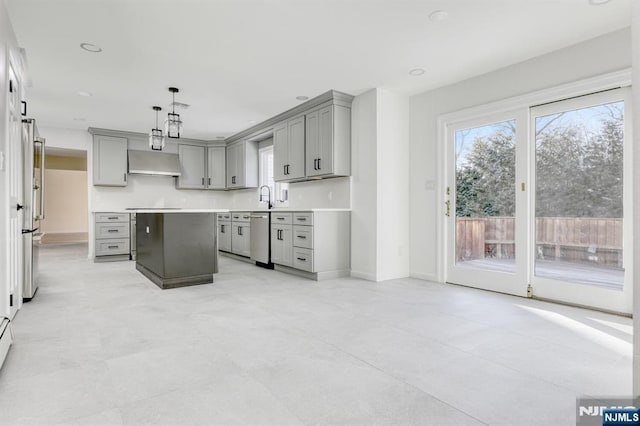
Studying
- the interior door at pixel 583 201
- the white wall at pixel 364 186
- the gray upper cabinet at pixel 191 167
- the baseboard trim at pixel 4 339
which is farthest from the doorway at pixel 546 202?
the gray upper cabinet at pixel 191 167

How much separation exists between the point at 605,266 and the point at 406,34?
270 centimetres

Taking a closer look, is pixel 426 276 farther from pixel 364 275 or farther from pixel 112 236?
pixel 112 236

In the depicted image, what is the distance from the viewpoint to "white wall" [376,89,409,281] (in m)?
4.51

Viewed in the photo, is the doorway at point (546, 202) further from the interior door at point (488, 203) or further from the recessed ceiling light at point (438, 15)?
the recessed ceiling light at point (438, 15)

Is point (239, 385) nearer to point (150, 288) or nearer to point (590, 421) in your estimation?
point (590, 421)

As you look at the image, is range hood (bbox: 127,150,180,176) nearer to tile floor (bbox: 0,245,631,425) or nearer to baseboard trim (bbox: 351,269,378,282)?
tile floor (bbox: 0,245,631,425)

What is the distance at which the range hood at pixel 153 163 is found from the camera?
6805 millimetres

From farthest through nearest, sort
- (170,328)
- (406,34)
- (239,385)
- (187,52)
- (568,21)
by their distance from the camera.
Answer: (187,52) < (406,34) < (568,21) < (170,328) < (239,385)

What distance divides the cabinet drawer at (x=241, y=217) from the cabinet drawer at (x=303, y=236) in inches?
56.2

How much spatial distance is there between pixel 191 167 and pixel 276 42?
4.95 m

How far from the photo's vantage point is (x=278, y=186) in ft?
22.3

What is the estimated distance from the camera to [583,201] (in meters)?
3.29

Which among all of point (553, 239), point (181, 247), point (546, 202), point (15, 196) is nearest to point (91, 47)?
point (15, 196)

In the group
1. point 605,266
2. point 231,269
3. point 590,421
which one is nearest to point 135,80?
point 231,269
